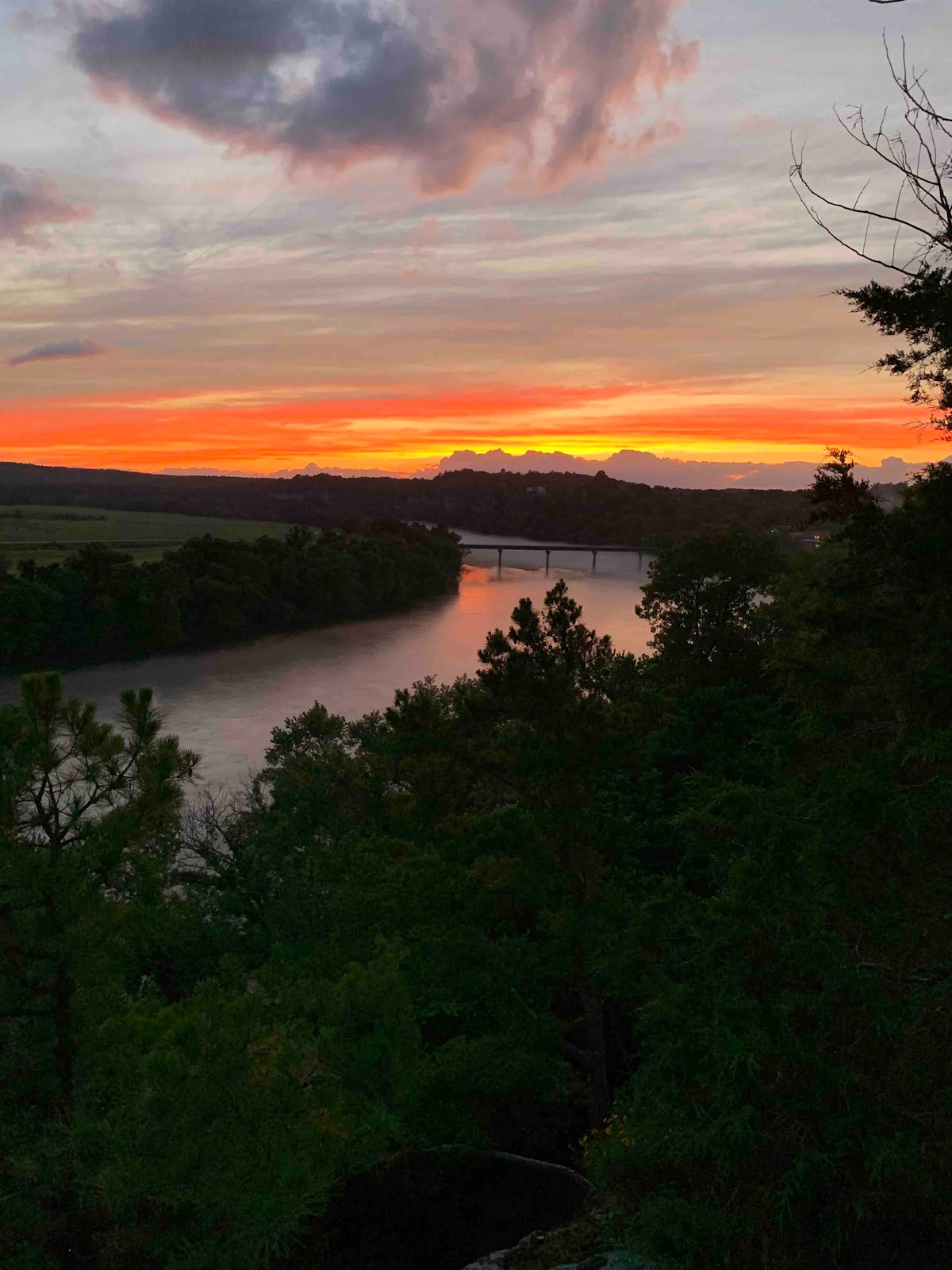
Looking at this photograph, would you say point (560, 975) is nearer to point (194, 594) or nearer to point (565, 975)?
point (565, 975)

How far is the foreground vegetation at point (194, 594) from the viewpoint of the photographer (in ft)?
229

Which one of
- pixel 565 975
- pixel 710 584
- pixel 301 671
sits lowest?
pixel 301 671

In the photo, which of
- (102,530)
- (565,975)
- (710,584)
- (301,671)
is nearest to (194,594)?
(301,671)

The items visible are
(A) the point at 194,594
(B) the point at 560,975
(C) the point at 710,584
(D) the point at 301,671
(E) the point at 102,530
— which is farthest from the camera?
(E) the point at 102,530

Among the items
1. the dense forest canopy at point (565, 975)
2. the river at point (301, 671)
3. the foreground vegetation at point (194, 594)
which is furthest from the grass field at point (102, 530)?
the dense forest canopy at point (565, 975)

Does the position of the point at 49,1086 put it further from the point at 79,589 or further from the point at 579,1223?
the point at 79,589

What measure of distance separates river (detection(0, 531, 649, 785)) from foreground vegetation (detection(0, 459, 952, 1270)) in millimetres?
27891

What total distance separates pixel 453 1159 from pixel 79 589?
216ft

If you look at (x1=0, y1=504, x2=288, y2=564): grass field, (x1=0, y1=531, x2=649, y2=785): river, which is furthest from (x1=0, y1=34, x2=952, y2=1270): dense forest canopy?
(x1=0, y1=504, x2=288, y2=564): grass field

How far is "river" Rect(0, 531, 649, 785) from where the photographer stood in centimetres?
5331

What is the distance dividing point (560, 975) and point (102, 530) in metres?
133

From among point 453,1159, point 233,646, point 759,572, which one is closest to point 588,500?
point 233,646

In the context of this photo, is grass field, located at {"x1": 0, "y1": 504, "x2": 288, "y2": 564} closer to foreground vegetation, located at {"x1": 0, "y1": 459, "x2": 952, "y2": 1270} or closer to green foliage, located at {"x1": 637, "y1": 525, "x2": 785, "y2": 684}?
green foliage, located at {"x1": 637, "y1": 525, "x2": 785, "y2": 684}

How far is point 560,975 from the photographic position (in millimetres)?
17344
